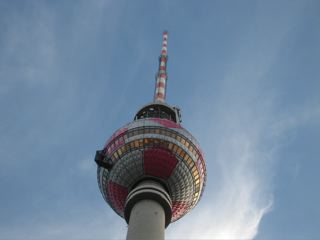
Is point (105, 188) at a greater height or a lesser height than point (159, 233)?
greater

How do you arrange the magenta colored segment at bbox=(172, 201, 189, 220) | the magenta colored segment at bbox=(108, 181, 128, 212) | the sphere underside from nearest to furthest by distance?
the sphere underside < the magenta colored segment at bbox=(108, 181, 128, 212) < the magenta colored segment at bbox=(172, 201, 189, 220)

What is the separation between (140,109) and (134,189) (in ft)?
46.4

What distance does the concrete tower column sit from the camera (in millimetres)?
34500

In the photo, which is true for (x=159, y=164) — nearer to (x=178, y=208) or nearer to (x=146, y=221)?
(x=146, y=221)

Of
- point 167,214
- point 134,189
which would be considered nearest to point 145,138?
point 134,189

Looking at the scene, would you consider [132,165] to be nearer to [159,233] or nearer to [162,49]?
[159,233]

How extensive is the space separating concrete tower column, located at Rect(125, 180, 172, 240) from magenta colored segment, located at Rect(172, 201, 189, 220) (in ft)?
12.5

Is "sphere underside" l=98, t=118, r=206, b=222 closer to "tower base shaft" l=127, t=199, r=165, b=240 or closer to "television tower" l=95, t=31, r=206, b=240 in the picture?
"television tower" l=95, t=31, r=206, b=240

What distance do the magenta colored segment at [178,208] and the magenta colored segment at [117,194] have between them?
5672 millimetres

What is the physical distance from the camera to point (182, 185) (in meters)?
41.5

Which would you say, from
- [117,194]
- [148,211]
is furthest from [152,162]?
[117,194]

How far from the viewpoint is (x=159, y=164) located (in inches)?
1575

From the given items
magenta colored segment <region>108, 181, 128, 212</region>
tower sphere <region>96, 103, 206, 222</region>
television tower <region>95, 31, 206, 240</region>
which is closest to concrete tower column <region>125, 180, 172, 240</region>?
television tower <region>95, 31, 206, 240</region>

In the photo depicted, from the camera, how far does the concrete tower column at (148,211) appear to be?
1358 inches
